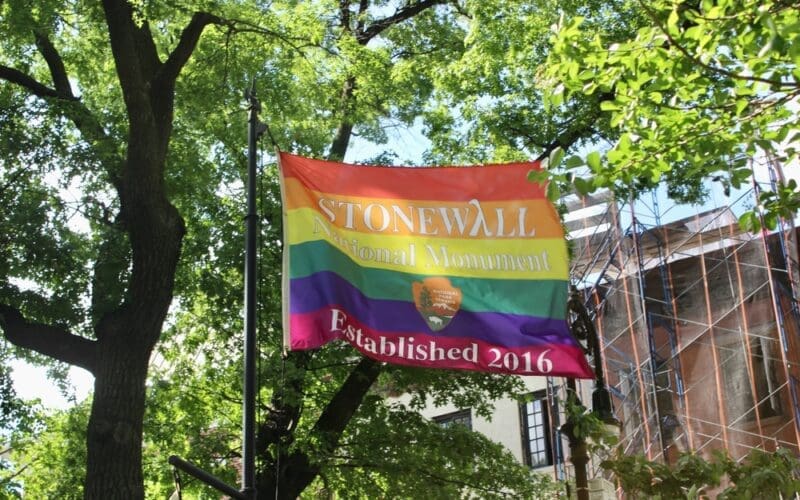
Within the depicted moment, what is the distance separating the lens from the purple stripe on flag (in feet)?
29.7

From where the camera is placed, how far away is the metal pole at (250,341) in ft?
28.4

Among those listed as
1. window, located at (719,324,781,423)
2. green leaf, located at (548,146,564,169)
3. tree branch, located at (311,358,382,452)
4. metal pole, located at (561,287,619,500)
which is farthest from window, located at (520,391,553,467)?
green leaf, located at (548,146,564,169)

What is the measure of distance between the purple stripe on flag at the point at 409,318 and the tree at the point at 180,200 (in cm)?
420

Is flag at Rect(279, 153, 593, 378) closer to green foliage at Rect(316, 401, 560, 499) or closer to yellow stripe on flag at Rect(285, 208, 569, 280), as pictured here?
yellow stripe on flag at Rect(285, 208, 569, 280)

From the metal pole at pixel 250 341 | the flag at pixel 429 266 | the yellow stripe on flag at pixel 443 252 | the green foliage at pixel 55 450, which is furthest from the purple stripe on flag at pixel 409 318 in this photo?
the green foliage at pixel 55 450

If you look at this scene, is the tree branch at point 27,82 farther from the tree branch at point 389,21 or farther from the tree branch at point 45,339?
the tree branch at point 389,21

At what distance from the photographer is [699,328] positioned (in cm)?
2561

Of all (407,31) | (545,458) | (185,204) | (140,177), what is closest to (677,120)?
(140,177)

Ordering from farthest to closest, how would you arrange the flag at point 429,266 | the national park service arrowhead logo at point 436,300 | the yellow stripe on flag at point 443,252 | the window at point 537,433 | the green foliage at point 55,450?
the window at point 537,433 < the green foliage at point 55,450 < the yellow stripe on flag at point 443,252 < the national park service arrowhead logo at point 436,300 < the flag at point 429,266

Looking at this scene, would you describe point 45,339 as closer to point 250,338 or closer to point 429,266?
point 250,338

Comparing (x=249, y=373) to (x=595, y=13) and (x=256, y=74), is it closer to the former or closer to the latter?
(x=256, y=74)

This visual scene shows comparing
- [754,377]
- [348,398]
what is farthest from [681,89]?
[754,377]

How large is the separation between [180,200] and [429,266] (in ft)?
27.3

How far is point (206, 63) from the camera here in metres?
17.2
